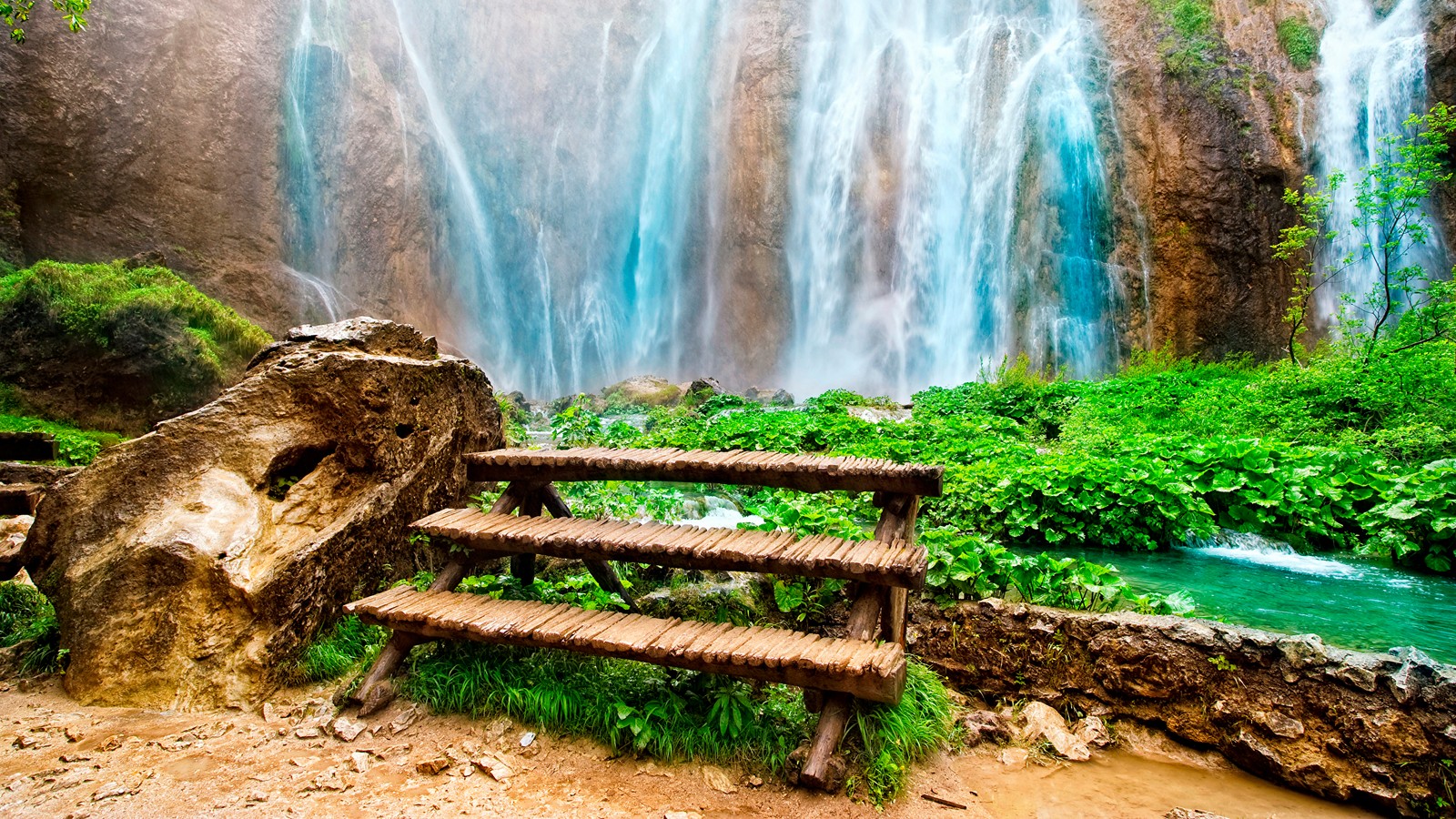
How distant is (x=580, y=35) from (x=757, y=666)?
93.5ft

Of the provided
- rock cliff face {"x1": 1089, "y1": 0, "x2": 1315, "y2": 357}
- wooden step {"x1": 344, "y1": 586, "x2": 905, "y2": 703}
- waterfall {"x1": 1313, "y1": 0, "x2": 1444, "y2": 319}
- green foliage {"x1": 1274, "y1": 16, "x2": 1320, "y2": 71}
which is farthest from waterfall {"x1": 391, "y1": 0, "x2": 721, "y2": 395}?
wooden step {"x1": 344, "y1": 586, "x2": 905, "y2": 703}

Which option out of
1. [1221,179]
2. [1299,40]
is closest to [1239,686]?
[1221,179]

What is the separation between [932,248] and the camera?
20.5 metres

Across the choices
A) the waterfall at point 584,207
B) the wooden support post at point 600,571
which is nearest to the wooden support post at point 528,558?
the wooden support post at point 600,571

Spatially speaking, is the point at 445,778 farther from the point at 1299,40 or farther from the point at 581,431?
the point at 1299,40

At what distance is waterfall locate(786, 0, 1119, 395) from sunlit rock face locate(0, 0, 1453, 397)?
0.09 meters

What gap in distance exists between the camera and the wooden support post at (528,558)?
400 cm

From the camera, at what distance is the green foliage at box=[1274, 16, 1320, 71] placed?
18250 millimetres

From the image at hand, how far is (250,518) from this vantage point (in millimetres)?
3559

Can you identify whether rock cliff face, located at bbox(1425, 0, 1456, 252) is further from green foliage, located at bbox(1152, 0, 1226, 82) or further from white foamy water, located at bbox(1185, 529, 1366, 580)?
white foamy water, located at bbox(1185, 529, 1366, 580)

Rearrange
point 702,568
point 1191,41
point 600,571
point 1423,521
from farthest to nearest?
point 1191,41, point 1423,521, point 600,571, point 702,568

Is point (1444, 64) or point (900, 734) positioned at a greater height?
point (1444, 64)

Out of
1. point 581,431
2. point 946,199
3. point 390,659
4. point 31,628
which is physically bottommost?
point 31,628

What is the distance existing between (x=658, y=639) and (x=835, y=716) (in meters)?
0.72
